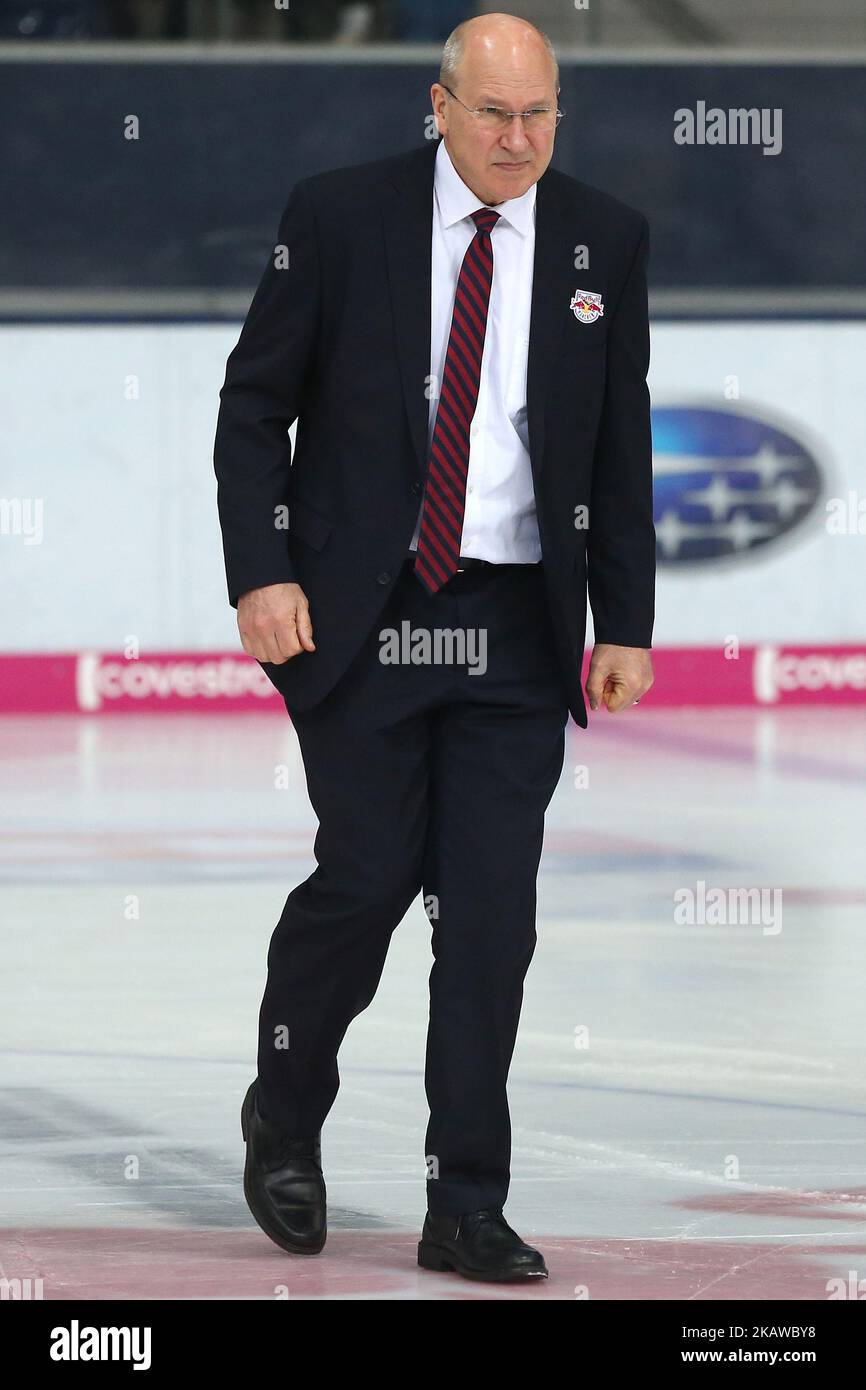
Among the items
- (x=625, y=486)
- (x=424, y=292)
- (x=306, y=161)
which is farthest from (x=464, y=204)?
(x=306, y=161)

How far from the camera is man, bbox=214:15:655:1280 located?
394 cm

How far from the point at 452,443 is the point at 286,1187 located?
1.25m

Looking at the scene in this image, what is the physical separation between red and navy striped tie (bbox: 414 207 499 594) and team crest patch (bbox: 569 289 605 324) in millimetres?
160

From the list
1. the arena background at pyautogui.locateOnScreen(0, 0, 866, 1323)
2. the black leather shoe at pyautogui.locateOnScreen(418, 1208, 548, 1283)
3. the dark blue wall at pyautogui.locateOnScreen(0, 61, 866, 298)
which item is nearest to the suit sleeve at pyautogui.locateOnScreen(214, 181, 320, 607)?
the black leather shoe at pyautogui.locateOnScreen(418, 1208, 548, 1283)

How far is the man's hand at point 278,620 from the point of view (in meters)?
3.94

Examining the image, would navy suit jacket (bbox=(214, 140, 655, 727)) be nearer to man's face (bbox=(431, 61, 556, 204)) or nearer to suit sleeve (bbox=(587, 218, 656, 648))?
suit sleeve (bbox=(587, 218, 656, 648))

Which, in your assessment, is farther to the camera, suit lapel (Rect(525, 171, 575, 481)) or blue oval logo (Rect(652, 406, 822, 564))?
blue oval logo (Rect(652, 406, 822, 564))

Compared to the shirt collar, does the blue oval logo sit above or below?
above

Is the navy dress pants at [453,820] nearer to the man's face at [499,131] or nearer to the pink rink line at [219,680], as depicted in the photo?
the man's face at [499,131]

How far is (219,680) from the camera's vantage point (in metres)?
13.7

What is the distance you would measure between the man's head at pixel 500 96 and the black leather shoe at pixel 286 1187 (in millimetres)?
1591

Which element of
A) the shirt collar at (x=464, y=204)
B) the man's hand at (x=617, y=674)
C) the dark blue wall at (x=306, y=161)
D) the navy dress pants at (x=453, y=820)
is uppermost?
the dark blue wall at (x=306, y=161)

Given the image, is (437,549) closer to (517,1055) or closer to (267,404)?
(267,404)

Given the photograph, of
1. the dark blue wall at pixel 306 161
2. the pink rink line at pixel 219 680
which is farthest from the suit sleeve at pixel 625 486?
the dark blue wall at pixel 306 161
